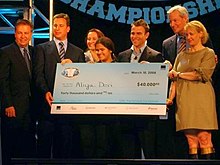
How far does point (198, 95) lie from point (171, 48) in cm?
64

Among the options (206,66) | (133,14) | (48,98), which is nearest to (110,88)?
(48,98)

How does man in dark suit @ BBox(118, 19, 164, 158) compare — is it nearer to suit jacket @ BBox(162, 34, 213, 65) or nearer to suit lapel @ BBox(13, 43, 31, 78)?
suit jacket @ BBox(162, 34, 213, 65)

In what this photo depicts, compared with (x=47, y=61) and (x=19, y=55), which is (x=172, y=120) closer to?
(x=47, y=61)

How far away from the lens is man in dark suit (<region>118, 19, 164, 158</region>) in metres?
5.32

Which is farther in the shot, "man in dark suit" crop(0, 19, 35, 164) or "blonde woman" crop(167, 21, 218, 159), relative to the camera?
"man in dark suit" crop(0, 19, 35, 164)

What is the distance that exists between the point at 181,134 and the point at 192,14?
4.66 feet

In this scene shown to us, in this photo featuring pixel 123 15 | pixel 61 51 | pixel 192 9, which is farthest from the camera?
pixel 123 15

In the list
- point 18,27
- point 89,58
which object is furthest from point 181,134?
point 18,27

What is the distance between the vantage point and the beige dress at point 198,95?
505cm

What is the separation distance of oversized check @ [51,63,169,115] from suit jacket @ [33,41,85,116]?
7 cm

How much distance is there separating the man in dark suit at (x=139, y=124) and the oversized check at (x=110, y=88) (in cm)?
13

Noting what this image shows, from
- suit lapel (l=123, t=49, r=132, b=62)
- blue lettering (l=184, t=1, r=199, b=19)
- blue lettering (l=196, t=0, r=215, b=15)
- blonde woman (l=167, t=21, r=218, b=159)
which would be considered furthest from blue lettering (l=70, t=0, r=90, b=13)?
blonde woman (l=167, t=21, r=218, b=159)

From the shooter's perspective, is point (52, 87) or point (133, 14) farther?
point (133, 14)

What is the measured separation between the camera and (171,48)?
17.9 ft
